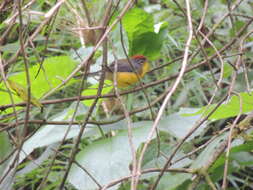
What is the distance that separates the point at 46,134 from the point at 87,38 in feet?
6.14

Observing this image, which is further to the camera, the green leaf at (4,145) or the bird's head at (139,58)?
the bird's head at (139,58)

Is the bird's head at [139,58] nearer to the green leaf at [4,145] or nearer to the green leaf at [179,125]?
the green leaf at [179,125]

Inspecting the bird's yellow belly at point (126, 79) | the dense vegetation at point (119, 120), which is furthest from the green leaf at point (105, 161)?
the bird's yellow belly at point (126, 79)

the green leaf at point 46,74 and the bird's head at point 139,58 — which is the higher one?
the green leaf at point 46,74

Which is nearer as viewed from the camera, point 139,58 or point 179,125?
point 179,125

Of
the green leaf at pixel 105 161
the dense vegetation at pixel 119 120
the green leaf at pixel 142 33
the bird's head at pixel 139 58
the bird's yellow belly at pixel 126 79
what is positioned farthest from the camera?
the bird's yellow belly at pixel 126 79

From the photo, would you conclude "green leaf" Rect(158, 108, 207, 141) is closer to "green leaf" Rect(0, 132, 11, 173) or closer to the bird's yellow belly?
"green leaf" Rect(0, 132, 11, 173)

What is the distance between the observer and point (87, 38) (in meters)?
3.88

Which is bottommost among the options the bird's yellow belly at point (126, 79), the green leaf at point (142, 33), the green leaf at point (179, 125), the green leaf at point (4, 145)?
the bird's yellow belly at point (126, 79)

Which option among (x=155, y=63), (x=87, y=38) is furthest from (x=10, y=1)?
(x=155, y=63)

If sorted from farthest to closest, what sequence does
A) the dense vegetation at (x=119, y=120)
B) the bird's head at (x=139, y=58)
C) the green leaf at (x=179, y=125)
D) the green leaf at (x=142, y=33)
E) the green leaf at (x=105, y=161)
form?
the bird's head at (x=139, y=58)
the green leaf at (x=142, y=33)
the green leaf at (x=179, y=125)
the green leaf at (x=105, y=161)
the dense vegetation at (x=119, y=120)

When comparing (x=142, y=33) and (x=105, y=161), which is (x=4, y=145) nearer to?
(x=105, y=161)

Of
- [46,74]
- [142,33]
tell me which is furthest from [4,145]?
[142,33]

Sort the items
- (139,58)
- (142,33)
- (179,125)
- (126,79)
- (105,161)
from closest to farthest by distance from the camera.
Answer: (105,161) → (179,125) → (142,33) → (139,58) → (126,79)
